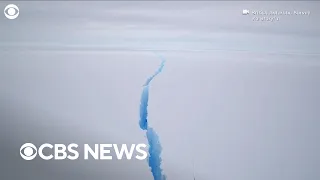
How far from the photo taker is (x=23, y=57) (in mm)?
1641

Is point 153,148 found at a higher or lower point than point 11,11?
lower

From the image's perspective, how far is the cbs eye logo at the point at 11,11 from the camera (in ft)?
5.45

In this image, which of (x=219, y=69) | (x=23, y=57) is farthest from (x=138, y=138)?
(x=23, y=57)

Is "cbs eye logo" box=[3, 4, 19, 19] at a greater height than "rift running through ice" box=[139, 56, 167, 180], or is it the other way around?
"cbs eye logo" box=[3, 4, 19, 19]

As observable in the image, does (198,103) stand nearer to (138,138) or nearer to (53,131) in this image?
(138,138)

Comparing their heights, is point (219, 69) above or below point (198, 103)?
above

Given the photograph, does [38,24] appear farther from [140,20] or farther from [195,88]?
[195,88]

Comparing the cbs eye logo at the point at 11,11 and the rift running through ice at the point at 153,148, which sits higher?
the cbs eye logo at the point at 11,11

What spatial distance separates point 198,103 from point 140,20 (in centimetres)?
41

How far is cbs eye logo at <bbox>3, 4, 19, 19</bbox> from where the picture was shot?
1.66 meters

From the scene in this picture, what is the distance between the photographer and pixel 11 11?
166 centimetres

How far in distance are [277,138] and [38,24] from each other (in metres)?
1.07

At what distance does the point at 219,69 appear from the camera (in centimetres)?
167

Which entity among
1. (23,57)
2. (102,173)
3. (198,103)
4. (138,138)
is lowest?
(102,173)
